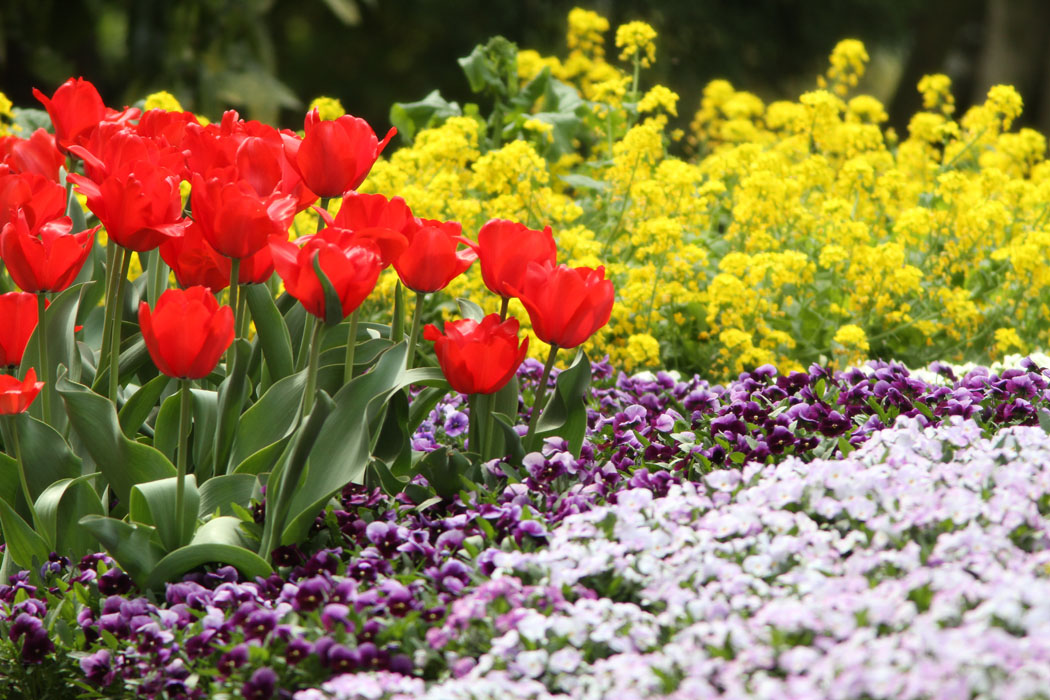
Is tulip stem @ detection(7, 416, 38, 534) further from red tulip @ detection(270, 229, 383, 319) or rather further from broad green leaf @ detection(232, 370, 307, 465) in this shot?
red tulip @ detection(270, 229, 383, 319)

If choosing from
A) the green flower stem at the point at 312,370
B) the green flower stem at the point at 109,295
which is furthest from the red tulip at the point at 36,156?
the green flower stem at the point at 312,370

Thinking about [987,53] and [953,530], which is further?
[987,53]

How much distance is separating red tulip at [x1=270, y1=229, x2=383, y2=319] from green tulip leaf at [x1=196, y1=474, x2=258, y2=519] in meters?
0.40

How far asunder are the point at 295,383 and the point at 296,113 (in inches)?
462

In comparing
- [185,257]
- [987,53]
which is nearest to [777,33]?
[987,53]

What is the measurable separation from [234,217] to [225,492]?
0.51 meters

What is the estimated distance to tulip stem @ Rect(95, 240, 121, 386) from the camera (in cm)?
227

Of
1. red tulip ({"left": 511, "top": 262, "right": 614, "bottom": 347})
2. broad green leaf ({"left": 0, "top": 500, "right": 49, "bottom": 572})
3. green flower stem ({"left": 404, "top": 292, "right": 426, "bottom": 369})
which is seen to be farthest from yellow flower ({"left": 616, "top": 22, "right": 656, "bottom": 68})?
broad green leaf ({"left": 0, "top": 500, "right": 49, "bottom": 572})

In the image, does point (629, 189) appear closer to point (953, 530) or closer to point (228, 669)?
point (953, 530)

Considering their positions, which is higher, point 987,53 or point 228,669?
point 987,53

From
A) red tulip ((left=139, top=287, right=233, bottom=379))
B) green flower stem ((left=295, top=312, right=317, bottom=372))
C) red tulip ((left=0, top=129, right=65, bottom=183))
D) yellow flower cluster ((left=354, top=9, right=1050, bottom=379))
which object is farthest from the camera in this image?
yellow flower cluster ((left=354, top=9, right=1050, bottom=379))

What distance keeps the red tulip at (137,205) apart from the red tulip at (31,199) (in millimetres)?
245

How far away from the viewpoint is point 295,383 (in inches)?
88.1

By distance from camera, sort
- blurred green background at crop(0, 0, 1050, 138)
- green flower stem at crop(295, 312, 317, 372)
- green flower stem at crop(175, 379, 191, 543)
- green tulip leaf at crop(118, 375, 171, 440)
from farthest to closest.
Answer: blurred green background at crop(0, 0, 1050, 138)
green flower stem at crop(295, 312, 317, 372)
green tulip leaf at crop(118, 375, 171, 440)
green flower stem at crop(175, 379, 191, 543)
